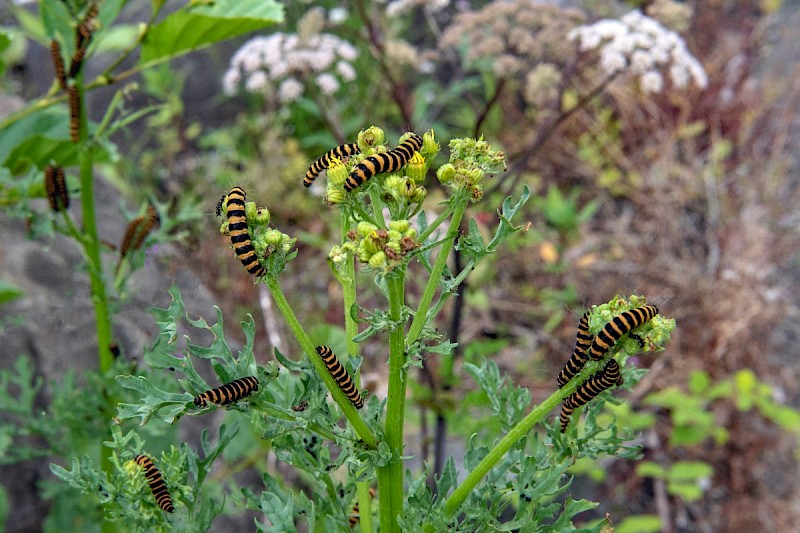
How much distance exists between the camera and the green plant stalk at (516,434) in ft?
4.07

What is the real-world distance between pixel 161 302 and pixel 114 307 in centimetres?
14

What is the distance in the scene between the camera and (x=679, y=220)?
549cm

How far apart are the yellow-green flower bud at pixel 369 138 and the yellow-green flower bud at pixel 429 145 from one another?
8cm

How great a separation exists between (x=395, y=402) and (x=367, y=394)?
58 millimetres

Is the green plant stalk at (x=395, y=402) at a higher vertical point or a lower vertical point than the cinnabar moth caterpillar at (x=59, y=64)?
lower

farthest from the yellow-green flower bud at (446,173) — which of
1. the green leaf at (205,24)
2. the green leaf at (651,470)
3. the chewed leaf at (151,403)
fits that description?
the green leaf at (651,470)

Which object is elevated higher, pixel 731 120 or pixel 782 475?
pixel 731 120

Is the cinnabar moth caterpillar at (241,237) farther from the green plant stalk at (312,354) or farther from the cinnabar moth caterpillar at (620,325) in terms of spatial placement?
the cinnabar moth caterpillar at (620,325)

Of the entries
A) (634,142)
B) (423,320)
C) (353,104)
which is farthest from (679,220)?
(423,320)

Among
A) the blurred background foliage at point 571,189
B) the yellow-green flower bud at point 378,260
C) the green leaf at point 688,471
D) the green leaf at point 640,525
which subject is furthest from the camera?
the blurred background foliage at point 571,189

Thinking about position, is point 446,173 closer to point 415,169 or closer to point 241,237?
point 415,169

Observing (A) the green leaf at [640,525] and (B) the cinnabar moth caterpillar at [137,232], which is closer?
(B) the cinnabar moth caterpillar at [137,232]

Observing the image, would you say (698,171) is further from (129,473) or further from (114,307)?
(129,473)

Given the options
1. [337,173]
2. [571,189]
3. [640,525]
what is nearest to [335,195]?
[337,173]
